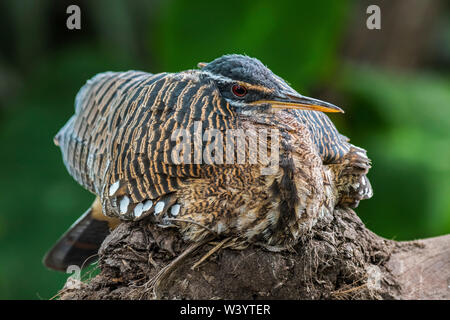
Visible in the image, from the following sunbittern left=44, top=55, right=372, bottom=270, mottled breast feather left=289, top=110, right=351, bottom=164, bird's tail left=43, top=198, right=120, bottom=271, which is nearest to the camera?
sunbittern left=44, top=55, right=372, bottom=270

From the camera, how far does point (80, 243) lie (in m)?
3.59

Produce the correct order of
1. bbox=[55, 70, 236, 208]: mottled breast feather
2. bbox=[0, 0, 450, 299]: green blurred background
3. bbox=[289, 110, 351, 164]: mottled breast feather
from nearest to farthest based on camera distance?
bbox=[55, 70, 236, 208]: mottled breast feather < bbox=[289, 110, 351, 164]: mottled breast feather < bbox=[0, 0, 450, 299]: green blurred background

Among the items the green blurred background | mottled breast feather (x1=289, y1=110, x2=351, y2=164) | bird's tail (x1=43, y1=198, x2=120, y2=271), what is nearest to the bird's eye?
mottled breast feather (x1=289, y1=110, x2=351, y2=164)

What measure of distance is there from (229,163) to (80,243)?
4.48ft

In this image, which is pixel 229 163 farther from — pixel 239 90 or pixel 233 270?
pixel 233 270

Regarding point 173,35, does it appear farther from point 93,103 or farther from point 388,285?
point 388,285

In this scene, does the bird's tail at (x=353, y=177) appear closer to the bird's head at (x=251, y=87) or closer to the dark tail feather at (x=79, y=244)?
the bird's head at (x=251, y=87)

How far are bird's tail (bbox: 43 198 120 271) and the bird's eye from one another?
4.19ft

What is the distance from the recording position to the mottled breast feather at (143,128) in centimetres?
271

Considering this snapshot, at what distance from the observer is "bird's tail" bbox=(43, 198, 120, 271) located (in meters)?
3.55

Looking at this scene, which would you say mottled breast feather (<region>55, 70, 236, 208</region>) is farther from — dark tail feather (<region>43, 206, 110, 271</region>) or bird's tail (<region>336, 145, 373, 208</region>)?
bird's tail (<region>336, 145, 373, 208</region>)

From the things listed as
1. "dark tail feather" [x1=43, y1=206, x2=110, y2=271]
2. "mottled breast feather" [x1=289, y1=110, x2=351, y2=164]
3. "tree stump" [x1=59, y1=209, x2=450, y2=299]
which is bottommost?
"dark tail feather" [x1=43, y1=206, x2=110, y2=271]

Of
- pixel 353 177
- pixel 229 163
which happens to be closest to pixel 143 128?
pixel 229 163

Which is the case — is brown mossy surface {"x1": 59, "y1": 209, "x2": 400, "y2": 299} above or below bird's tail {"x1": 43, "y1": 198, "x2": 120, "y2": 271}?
above
